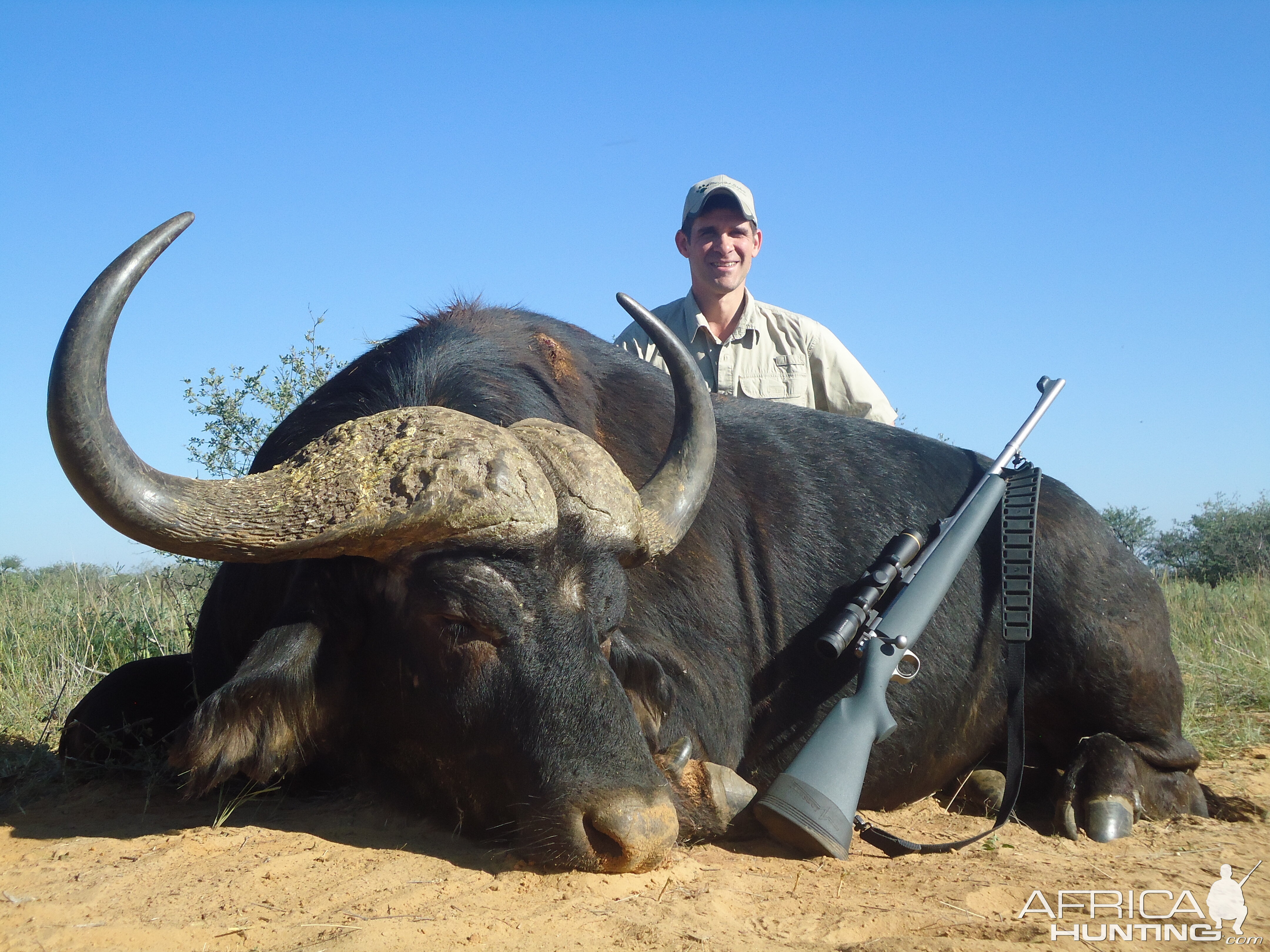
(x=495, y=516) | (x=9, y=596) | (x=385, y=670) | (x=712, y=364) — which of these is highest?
(x=712, y=364)

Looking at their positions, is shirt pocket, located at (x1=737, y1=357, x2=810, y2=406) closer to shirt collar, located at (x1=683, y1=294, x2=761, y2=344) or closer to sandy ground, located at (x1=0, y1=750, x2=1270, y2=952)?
shirt collar, located at (x1=683, y1=294, x2=761, y2=344)

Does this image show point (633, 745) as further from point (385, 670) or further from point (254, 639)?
point (254, 639)

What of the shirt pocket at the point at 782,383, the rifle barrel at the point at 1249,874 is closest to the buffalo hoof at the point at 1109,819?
the rifle barrel at the point at 1249,874

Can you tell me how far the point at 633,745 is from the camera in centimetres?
284

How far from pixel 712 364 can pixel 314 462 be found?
4556 millimetres

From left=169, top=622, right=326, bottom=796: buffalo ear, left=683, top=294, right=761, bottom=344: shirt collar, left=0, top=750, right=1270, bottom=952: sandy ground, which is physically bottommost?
left=0, top=750, right=1270, bottom=952: sandy ground

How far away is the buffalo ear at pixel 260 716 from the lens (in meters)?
2.95

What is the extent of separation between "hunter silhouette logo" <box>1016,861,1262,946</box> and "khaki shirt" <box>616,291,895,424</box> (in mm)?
4389

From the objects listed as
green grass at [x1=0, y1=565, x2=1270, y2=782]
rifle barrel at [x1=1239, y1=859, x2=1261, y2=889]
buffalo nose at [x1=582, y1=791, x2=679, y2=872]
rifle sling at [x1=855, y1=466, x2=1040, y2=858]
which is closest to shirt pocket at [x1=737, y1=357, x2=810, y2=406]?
rifle sling at [x1=855, y1=466, x2=1040, y2=858]

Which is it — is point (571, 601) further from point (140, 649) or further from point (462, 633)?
point (140, 649)

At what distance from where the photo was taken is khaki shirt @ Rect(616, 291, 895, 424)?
7.10m

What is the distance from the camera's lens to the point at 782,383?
7.11 m

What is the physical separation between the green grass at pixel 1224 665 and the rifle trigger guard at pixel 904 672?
2.23 metres

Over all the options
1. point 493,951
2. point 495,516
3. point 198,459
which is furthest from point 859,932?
point 198,459
